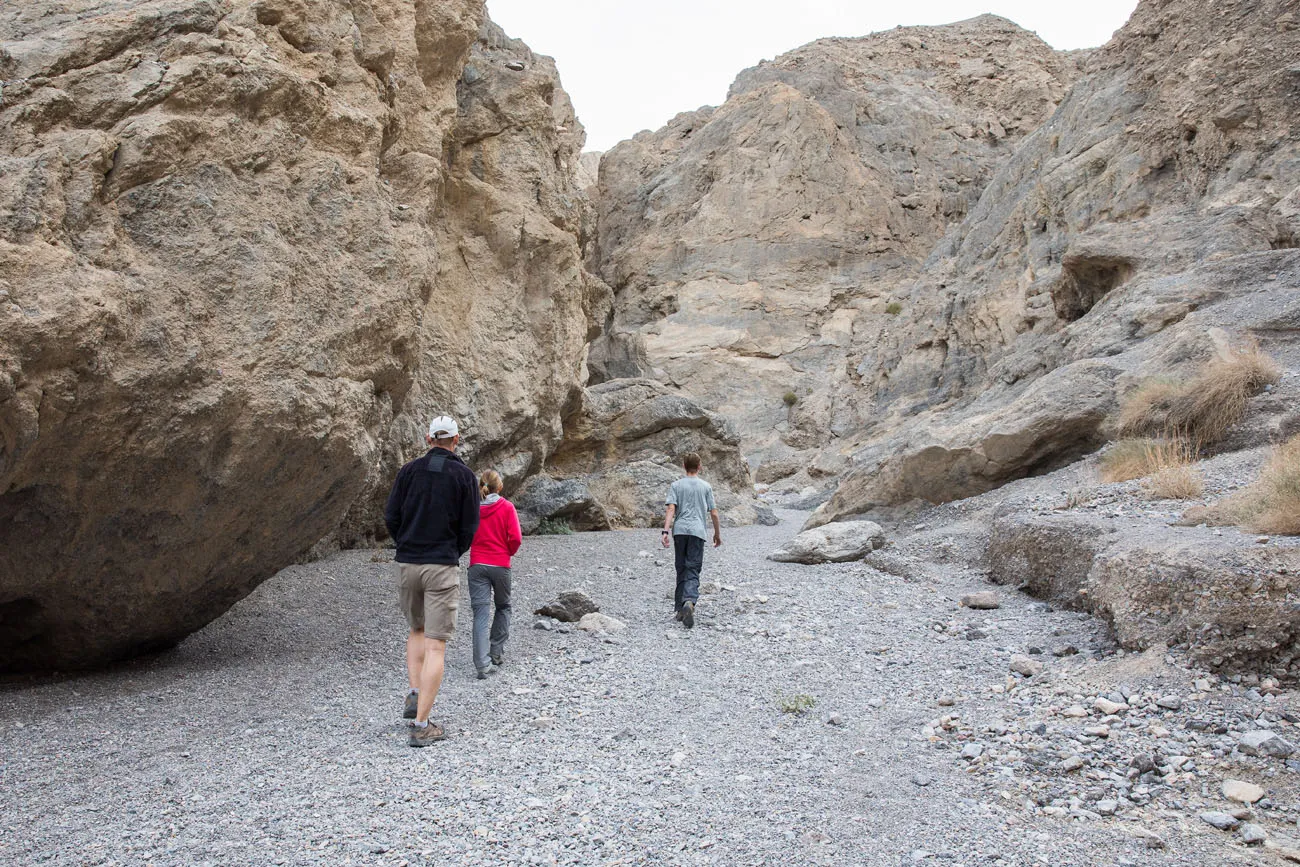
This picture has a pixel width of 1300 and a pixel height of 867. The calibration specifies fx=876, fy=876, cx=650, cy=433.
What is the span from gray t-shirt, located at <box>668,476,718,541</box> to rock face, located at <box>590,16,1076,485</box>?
23123 millimetres

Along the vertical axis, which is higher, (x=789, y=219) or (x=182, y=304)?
(x=789, y=219)

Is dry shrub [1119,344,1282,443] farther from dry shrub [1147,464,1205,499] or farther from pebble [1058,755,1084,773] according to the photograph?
pebble [1058,755,1084,773]

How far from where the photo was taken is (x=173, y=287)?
196 inches

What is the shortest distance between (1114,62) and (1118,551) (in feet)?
58.8

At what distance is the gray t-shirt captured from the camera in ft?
25.1

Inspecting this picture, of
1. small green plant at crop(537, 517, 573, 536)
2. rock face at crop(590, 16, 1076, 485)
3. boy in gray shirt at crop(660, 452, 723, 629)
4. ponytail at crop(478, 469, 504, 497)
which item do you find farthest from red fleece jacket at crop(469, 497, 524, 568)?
rock face at crop(590, 16, 1076, 485)

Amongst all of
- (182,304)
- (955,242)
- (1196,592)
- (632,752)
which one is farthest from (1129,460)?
(955,242)

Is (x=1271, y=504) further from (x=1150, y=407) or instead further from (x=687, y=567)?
(x=1150, y=407)

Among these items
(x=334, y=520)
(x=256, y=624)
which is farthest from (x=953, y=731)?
(x=256, y=624)

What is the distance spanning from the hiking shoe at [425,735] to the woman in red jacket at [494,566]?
1.35 metres

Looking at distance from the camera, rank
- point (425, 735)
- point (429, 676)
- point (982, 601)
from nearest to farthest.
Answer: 1. point (425, 735)
2. point (429, 676)
3. point (982, 601)

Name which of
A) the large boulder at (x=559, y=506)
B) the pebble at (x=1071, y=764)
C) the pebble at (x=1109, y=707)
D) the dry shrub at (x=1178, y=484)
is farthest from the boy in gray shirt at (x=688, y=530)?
the large boulder at (x=559, y=506)

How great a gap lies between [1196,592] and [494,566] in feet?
13.9

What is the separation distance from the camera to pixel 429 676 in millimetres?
4590
